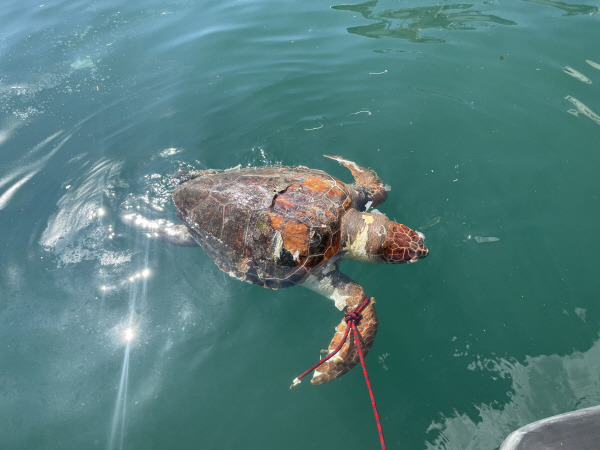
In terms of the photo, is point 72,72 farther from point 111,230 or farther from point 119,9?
point 111,230

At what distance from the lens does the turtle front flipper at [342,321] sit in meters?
3.51

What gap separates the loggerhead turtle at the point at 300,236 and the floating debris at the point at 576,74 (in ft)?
15.2

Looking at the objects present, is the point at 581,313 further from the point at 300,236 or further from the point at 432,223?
the point at 300,236

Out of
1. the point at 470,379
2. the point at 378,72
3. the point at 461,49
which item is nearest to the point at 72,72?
the point at 378,72

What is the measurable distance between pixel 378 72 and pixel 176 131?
377 cm

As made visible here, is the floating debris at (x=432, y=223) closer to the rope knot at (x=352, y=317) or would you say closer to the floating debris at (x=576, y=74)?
the rope knot at (x=352, y=317)

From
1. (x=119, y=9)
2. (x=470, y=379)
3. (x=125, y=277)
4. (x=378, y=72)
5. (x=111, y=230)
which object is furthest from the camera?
(x=119, y=9)

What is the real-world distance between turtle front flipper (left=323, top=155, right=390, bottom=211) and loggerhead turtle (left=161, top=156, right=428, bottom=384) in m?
0.22

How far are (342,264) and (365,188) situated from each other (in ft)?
3.39

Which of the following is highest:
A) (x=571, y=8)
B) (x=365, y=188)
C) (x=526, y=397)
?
(x=571, y=8)

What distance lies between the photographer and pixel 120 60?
299 inches

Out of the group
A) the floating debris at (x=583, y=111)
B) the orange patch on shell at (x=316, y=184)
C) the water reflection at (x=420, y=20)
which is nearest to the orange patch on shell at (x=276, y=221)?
the orange patch on shell at (x=316, y=184)

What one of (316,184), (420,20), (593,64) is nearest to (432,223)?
(316,184)

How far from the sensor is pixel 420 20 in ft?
25.3
